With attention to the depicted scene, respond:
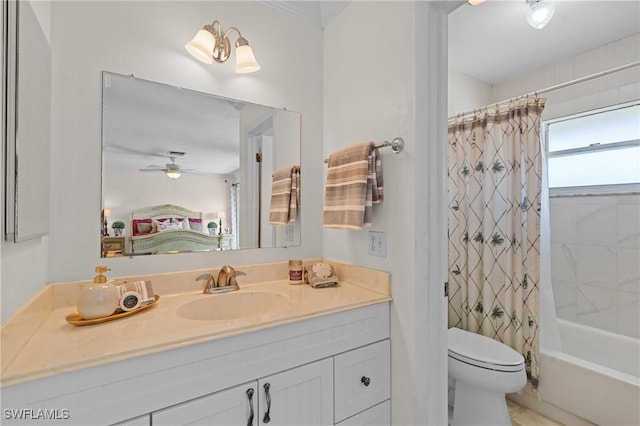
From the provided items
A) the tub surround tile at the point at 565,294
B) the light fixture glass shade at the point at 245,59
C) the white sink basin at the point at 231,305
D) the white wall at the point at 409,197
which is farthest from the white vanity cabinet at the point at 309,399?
the tub surround tile at the point at 565,294

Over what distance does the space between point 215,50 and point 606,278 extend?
2.99 meters

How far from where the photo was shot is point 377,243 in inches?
54.9

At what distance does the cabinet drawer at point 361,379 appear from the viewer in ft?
3.77

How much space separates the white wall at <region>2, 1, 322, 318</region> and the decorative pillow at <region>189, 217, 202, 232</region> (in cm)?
13

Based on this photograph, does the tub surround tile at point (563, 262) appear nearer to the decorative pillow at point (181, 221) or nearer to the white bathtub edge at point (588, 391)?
the white bathtub edge at point (588, 391)

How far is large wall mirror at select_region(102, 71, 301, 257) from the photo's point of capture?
125 centimetres

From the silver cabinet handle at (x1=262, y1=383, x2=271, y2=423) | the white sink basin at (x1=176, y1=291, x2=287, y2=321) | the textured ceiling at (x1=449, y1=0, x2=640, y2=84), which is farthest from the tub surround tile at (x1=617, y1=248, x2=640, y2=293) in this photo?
the silver cabinet handle at (x1=262, y1=383, x2=271, y2=423)

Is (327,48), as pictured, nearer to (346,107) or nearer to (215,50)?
(346,107)

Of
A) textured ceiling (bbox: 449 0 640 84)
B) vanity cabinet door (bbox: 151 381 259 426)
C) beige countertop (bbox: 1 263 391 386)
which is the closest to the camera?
beige countertop (bbox: 1 263 391 386)

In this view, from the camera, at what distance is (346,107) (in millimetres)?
1615

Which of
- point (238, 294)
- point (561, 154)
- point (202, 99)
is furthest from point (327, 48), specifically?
point (561, 154)

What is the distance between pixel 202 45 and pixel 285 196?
2.70ft

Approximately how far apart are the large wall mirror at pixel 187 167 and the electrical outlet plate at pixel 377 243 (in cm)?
48

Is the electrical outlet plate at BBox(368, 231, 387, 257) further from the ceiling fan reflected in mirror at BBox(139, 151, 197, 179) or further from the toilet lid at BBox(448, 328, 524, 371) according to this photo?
the ceiling fan reflected in mirror at BBox(139, 151, 197, 179)
